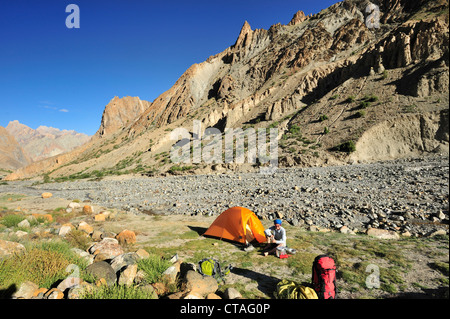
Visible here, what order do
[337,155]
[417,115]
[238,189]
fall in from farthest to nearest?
[337,155] → [238,189] → [417,115]

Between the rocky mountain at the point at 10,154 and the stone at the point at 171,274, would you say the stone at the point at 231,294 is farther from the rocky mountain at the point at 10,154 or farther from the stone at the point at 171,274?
the rocky mountain at the point at 10,154

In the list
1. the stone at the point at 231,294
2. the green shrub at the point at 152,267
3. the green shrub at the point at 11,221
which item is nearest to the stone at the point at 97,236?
the green shrub at the point at 152,267

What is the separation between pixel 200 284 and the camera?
163 inches

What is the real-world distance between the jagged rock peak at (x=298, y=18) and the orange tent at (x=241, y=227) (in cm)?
7763

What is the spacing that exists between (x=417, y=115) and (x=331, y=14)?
67641mm

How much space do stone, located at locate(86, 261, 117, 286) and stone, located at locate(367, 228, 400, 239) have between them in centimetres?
729

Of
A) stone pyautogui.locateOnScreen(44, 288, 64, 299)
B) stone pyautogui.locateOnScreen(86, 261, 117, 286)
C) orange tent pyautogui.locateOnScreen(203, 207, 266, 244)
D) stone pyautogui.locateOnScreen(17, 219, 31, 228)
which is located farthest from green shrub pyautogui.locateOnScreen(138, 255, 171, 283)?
stone pyautogui.locateOnScreen(17, 219, 31, 228)

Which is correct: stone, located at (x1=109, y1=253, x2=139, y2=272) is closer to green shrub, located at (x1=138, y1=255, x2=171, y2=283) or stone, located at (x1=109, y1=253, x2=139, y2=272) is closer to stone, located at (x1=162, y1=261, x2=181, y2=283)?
green shrub, located at (x1=138, y1=255, x2=171, y2=283)

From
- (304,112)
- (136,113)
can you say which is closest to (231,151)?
(304,112)

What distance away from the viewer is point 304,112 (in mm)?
32906

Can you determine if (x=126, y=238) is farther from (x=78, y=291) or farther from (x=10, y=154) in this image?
(x=10, y=154)

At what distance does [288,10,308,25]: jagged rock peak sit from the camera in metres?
66.1
